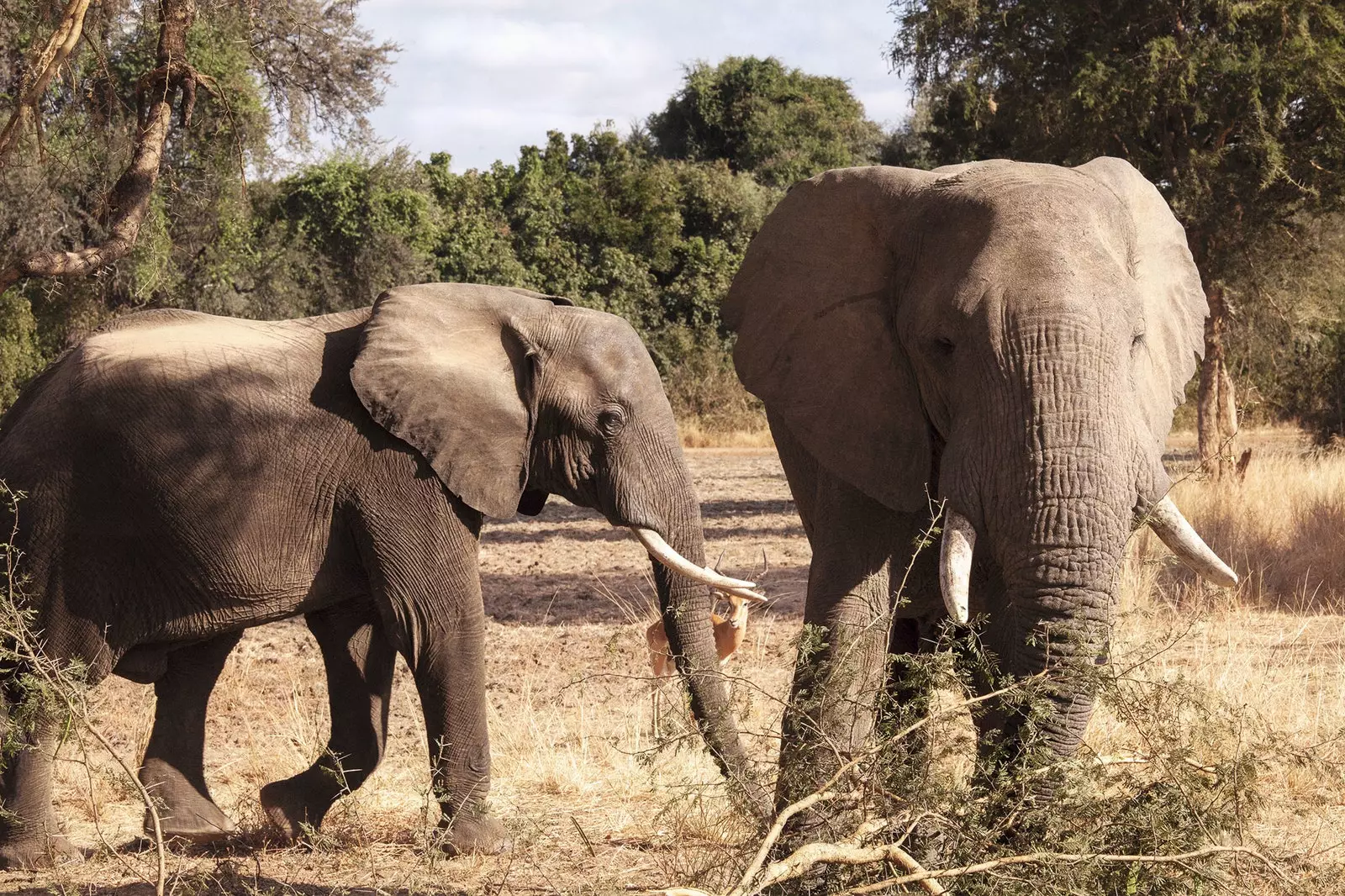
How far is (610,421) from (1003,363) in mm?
2043

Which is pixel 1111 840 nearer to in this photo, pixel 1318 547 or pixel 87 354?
pixel 87 354

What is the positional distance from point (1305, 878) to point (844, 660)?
1.31 metres

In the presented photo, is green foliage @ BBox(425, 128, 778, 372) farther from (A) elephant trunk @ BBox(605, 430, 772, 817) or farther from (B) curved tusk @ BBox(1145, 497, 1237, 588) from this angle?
(B) curved tusk @ BBox(1145, 497, 1237, 588)

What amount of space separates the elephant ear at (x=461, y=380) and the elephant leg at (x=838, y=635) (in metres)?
1.30

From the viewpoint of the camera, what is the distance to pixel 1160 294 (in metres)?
4.40

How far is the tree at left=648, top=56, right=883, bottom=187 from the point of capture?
3453cm

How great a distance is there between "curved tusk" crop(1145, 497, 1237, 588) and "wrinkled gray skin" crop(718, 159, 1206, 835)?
0.25 metres

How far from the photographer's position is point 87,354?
5.11m

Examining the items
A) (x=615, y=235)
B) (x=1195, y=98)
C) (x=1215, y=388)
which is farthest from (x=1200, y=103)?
(x=615, y=235)

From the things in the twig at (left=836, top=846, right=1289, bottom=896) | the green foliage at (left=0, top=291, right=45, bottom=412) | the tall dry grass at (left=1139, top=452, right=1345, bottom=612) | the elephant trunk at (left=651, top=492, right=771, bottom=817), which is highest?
the green foliage at (left=0, top=291, right=45, bottom=412)

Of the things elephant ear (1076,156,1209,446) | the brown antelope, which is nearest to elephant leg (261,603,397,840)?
the brown antelope

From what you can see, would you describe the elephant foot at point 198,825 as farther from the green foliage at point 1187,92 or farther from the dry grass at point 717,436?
the dry grass at point 717,436

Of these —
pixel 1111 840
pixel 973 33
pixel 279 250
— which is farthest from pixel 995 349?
pixel 279 250

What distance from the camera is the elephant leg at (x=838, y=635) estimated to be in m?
3.91
